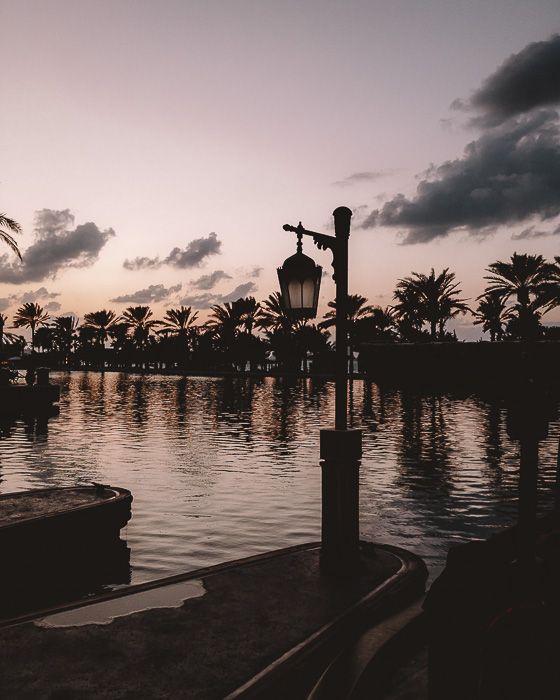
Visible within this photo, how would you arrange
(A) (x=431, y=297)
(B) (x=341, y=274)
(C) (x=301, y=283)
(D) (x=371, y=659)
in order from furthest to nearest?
(A) (x=431, y=297) → (B) (x=341, y=274) → (C) (x=301, y=283) → (D) (x=371, y=659)

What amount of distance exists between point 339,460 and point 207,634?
213 centimetres

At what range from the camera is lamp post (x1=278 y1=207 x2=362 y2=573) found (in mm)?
6211

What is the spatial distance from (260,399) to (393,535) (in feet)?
95.8

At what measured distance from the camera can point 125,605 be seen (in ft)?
17.8

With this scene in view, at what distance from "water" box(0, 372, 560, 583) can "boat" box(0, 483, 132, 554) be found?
593 millimetres

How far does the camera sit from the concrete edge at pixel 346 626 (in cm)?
406

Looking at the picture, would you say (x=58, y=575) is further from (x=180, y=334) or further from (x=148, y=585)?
(x=180, y=334)

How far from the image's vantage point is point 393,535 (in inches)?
373

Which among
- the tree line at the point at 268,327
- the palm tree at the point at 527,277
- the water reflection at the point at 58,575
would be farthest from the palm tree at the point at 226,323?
the water reflection at the point at 58,575

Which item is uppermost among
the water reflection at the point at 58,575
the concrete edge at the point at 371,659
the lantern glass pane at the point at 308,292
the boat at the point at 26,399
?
the lantern glass pane at the point at 308,292

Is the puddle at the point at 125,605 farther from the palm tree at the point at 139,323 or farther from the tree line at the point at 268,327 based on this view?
the palm tree at the point at 139,323

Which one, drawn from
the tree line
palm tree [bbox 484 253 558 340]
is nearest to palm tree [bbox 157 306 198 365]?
the tree line

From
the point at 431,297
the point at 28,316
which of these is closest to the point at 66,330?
the point at 28,316

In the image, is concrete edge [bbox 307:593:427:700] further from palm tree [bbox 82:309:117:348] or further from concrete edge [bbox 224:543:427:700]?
palm tree [bbox 82:309:117:348]
